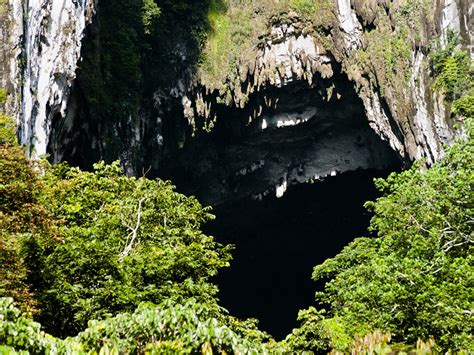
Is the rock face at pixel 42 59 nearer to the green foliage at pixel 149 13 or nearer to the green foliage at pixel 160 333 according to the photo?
the green foliage at pixel 149 13

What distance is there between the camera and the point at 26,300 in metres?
7.96

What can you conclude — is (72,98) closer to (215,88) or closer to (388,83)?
(215,88)

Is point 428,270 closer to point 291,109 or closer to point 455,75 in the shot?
point 455,75

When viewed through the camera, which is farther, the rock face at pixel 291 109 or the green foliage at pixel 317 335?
the rock face at pixel 291 109

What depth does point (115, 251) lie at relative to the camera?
1014cm

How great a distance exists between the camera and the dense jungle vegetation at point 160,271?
19.0 feet

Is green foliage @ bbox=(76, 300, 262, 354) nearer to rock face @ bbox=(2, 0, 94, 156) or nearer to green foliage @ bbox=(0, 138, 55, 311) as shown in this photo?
green foliage @ bbox=(0, 138, 55, 311)

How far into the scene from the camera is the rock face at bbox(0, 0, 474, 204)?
2120 cm

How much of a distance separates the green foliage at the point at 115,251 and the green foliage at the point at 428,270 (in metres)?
3.12

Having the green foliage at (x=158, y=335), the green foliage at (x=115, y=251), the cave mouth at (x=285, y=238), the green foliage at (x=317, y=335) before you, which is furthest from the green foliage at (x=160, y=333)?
the cave mouth at (x=285, y=238)

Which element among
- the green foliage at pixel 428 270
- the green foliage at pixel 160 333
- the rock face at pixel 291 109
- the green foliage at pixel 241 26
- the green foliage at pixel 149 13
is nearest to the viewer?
the green foliage at pixel 160 333

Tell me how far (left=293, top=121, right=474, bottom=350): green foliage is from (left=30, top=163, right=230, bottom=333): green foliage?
312 cm

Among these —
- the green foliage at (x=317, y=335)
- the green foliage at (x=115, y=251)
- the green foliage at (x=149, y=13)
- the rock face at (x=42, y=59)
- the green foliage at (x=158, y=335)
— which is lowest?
the green foliage at (x=317, y=335)

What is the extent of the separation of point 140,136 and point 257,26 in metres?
7.72
